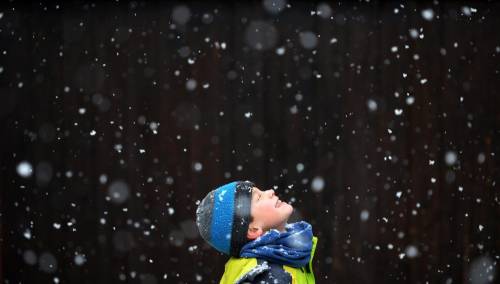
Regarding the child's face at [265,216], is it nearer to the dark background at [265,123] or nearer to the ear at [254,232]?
the ear at [254,232]

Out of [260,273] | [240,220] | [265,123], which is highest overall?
[240,220]

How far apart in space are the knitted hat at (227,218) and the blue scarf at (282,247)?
0.16ft

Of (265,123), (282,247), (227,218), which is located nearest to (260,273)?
(282,247)

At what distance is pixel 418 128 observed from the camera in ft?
10.9

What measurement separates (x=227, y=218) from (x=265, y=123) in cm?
136

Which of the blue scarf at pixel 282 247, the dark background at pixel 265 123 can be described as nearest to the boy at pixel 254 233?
the blue scarf at pixel 282 247

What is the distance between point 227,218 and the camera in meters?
2.01

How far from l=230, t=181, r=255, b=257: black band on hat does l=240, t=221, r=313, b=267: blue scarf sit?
28 millimetres

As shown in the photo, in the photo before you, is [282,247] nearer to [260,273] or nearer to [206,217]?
[260,273]

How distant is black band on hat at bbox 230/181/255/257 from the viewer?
2010 millimetres

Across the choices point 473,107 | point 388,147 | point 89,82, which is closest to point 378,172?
point 388,147

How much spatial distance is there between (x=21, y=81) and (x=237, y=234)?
1952 mm

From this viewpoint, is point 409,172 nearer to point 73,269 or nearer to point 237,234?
point 237,234

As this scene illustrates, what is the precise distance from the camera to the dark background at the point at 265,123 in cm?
329
